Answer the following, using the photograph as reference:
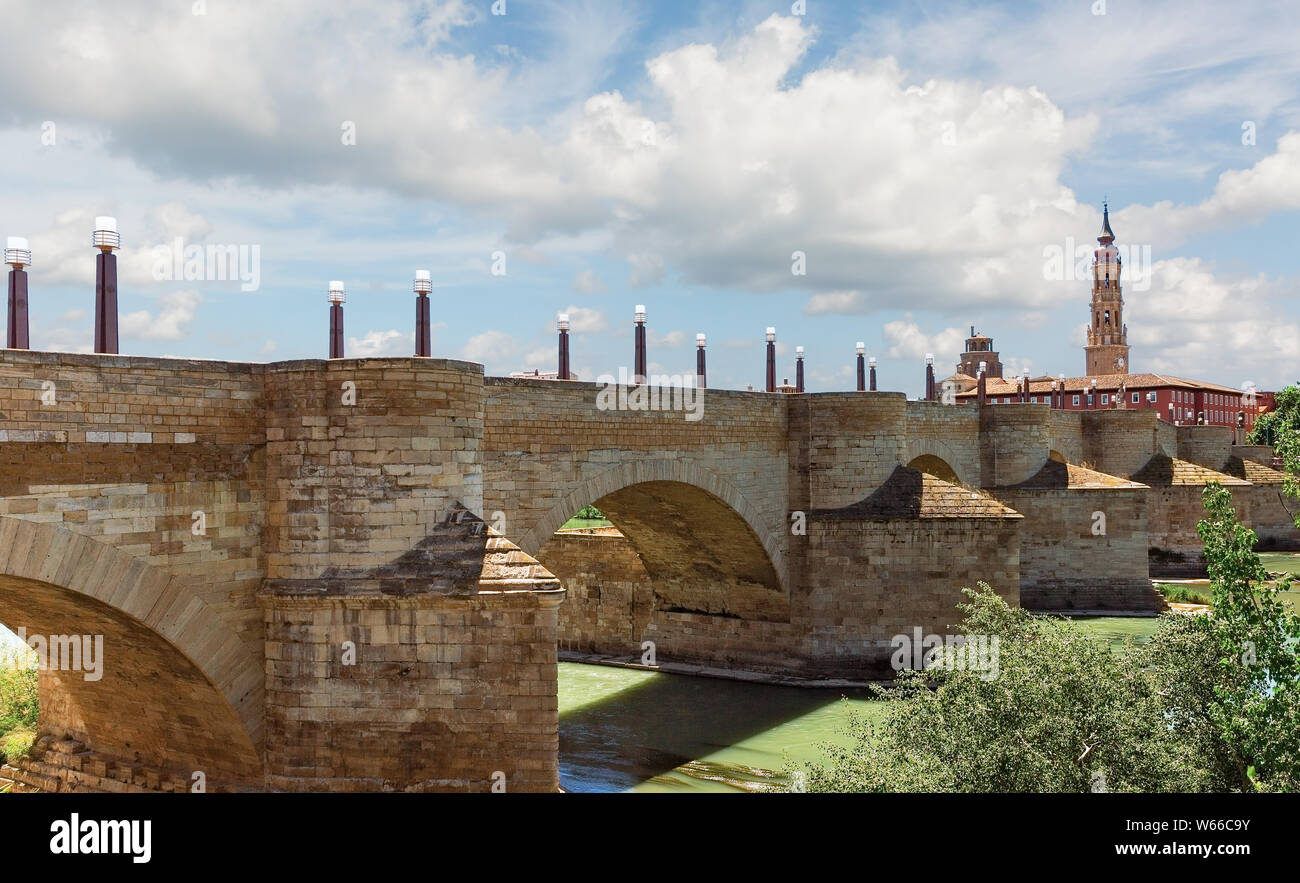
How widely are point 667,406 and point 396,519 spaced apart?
840cm

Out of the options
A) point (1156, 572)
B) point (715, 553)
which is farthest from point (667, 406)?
point (1156, 572)

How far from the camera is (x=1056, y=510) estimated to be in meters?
33.1

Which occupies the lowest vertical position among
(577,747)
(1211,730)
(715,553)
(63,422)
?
(577,747)

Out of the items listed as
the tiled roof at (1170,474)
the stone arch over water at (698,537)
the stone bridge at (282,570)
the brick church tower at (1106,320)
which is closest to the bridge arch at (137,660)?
the stone bridge at (282,570)

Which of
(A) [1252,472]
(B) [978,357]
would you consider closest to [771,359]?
(A) [1252,472]

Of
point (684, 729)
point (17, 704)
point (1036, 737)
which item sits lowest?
point (684, 729)

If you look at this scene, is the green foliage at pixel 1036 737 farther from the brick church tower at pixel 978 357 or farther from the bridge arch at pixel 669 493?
the brick church tower at pixel 978 357

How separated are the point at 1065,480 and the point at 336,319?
27.2 meters

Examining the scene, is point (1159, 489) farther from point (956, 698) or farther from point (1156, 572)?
point (956, 698)

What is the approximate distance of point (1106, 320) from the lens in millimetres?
96188

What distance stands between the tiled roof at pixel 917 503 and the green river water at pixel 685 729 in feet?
13.1

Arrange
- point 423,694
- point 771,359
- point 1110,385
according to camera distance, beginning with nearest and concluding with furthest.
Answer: point 423,694, point 771,359, point 1110,385

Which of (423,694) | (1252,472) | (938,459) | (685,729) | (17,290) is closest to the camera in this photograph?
(17,290)

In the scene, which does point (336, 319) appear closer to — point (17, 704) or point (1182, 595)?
point (17, 704)
